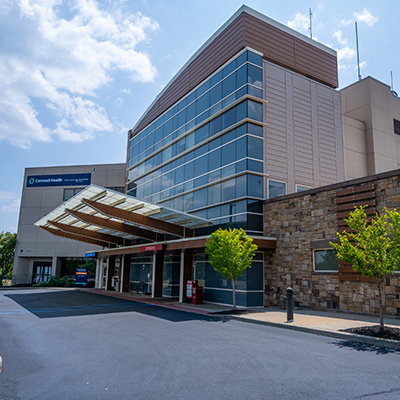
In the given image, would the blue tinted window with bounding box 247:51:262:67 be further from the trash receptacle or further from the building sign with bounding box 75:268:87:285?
the building sign with bounding box 75:268:87:285

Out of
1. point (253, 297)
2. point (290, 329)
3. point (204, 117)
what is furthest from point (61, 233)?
point (290, 329)

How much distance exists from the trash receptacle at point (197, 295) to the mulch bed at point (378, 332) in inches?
442

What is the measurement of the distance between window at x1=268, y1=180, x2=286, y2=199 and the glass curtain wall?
592mm

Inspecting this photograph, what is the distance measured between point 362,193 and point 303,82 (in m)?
11.2

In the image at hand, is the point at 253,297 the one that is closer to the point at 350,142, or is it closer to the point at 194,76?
the point at 350,142

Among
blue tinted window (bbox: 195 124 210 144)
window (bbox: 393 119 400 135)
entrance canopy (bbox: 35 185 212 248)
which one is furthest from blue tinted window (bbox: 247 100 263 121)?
window (bbox: 393 119 400 135)

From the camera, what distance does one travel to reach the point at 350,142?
25.7 meters

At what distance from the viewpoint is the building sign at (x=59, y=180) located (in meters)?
49.8

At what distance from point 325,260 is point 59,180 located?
42.3 m

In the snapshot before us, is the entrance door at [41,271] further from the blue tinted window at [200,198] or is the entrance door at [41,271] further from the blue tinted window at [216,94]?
the blue tinted window at [216,94]

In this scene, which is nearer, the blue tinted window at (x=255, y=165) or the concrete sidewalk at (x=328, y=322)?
the concrete sidewalk at (x=328, y=322)

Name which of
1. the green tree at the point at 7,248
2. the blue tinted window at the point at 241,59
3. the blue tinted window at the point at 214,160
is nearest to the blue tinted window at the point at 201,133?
the blue tinted window at the point at 214,160

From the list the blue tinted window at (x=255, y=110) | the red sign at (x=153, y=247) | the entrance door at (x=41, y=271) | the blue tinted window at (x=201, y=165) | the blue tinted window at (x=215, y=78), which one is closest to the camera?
the blue tinted window at (x=255, y=110)

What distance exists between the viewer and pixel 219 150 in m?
22.8
